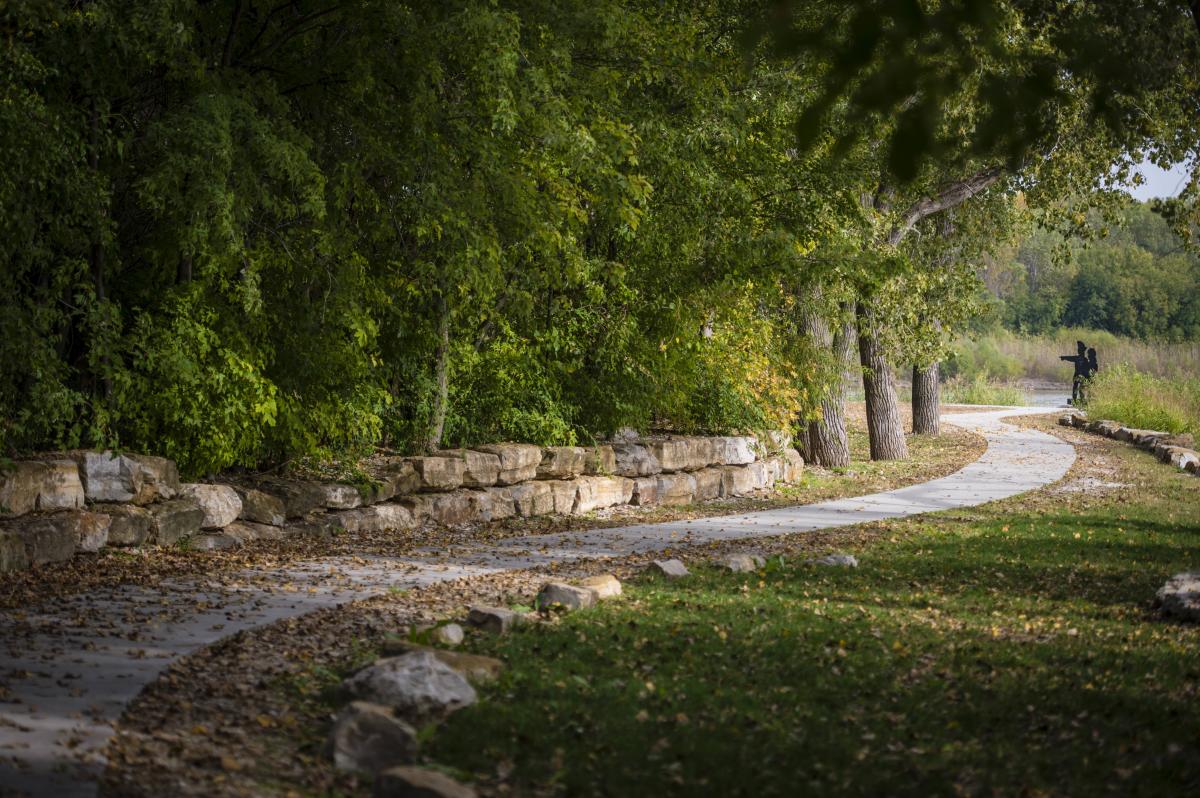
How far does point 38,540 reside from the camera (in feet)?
26.2

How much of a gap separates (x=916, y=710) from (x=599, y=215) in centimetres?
864

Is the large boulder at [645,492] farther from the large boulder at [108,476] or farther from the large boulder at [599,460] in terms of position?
the large boulder at [108,476]

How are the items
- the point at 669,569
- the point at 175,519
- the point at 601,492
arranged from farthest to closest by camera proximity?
1. the point at 601,492
2. the point at 175,519
3. the point at 669,569

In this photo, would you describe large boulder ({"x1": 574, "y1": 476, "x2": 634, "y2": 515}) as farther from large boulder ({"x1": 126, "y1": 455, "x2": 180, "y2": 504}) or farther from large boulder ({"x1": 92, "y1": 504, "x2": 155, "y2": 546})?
large boulder ({"x1": 92, "y1": 504, "x2": 155, "y2": 546})

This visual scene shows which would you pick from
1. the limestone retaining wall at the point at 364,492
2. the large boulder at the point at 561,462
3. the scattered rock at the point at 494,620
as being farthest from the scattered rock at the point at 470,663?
the large boulder at the point at 561,462

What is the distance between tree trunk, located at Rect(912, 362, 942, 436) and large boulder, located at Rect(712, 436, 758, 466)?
9450mm

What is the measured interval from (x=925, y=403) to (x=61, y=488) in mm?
18780

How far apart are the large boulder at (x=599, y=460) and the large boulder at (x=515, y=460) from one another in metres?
0.85

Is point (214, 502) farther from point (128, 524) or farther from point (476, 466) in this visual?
point (476, 466)

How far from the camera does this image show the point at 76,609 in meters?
6.83

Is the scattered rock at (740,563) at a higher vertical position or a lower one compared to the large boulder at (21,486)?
lower

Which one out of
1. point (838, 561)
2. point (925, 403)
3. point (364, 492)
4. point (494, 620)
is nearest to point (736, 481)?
point (364, 492)

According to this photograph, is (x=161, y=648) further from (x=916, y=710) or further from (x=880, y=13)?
(x=880, y=13)

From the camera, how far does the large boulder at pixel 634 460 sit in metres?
13.6
